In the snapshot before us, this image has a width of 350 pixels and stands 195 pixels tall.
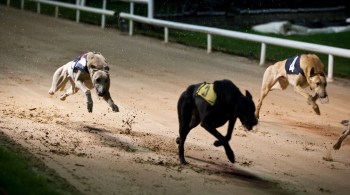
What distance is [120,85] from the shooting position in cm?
1014

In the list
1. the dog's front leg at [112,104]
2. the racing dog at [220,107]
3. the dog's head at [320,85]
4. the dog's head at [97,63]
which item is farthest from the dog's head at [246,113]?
the dog's head at [320,85]

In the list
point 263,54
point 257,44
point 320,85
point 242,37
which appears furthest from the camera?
point 257,44

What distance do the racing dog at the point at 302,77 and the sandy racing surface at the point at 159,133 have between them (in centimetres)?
35

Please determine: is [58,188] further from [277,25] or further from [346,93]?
[277,25]

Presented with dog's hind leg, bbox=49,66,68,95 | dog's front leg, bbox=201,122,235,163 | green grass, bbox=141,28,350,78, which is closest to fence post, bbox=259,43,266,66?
green grass, bbox=141,28,350,78

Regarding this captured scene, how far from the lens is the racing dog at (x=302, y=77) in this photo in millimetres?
8117

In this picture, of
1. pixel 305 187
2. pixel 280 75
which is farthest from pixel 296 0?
pixel 305 187

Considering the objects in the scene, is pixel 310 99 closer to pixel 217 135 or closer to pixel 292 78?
pixel 292 78

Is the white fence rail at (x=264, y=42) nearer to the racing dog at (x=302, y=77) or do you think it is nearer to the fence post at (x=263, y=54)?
the fence post at (x=263, y=54)

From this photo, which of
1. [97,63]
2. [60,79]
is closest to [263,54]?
[60,79]

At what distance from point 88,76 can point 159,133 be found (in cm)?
105

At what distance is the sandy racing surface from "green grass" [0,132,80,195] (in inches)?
4.8

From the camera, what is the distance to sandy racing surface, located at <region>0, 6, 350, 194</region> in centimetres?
556

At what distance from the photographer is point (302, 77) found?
8453 millimetres
